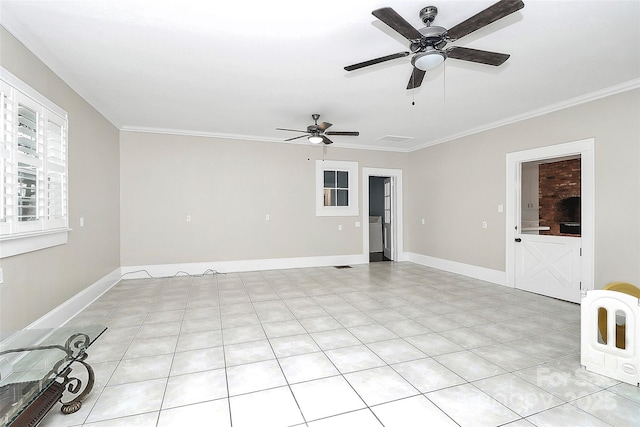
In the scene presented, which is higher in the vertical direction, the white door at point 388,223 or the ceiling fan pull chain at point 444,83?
the ceiling fan pull chain at point 444,83

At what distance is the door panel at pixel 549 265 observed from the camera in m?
4.07

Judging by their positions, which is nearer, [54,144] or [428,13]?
[428,13]

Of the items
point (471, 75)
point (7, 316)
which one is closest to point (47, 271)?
point (7, 316)

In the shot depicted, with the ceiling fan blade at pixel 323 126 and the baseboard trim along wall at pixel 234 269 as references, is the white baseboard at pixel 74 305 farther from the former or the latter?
the ceiling fan blade at pixel 323 126

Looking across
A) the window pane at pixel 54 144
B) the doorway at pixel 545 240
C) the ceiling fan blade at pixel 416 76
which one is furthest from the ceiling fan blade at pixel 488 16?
the window pane at pixel 54 144

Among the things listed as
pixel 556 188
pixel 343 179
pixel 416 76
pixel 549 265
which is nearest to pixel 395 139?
pixel 343 179

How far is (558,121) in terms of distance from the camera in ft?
13.8

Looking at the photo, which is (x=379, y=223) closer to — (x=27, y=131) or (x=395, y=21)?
(x=395, y=21)

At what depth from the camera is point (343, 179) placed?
6762 mm

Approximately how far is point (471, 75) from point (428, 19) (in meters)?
1.35

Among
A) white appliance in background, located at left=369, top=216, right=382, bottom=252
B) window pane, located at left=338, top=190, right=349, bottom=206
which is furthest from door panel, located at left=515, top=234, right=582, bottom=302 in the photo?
white appliance in background, located at left=369, top=216, right=382, bottom=252

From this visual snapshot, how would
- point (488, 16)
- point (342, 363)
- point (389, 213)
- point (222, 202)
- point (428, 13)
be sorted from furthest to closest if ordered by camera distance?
point (389, 213)
point (222, 202)
point (342, 363)
point (428, 13)
point (488, 16)

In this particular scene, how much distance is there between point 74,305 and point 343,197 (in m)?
4.91

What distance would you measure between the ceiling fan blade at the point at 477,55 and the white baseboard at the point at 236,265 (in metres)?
4.87
